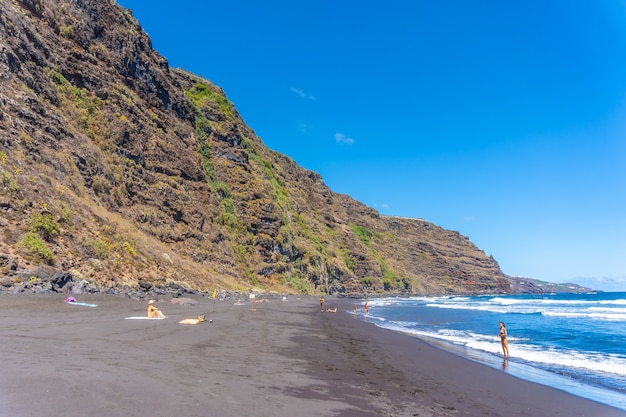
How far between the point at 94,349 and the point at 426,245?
18939 cm

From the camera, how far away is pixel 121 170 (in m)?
43.0

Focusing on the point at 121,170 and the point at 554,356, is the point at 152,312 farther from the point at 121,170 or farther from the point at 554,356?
the point at 121,170

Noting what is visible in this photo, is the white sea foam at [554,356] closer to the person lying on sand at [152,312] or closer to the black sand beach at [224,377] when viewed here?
the black sand beach at [224,377]

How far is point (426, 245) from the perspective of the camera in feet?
620

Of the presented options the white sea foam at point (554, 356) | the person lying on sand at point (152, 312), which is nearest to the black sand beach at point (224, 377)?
the person lying on sand at point (152, 312)

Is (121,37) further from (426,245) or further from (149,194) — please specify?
(426,245)

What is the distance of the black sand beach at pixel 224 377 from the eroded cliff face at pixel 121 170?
12.1m

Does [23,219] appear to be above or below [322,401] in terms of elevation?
above

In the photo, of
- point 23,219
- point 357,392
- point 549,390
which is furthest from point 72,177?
point 549,390

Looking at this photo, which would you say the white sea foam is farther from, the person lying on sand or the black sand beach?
the person lying on sand

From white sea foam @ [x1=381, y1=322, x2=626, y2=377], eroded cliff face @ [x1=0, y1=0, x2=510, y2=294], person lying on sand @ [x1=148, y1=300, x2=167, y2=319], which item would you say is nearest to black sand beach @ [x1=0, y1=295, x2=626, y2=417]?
person lying on sand @ [x1=148, y1=300, x2=167, y2=319]

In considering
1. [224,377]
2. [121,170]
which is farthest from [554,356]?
[121,170]

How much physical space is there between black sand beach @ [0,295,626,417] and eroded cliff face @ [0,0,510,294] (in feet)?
39.7

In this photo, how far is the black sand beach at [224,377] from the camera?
19.2ft
